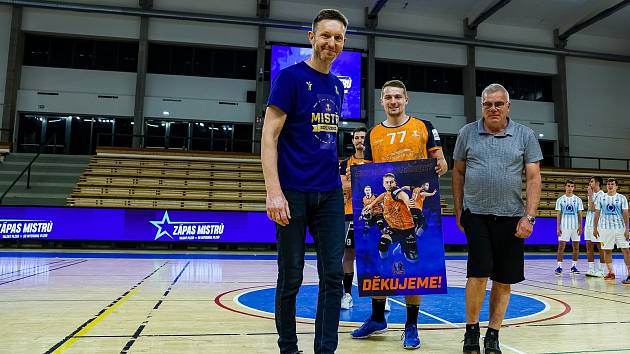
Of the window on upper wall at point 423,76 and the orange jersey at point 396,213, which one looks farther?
the window on upper wall at point 423,76

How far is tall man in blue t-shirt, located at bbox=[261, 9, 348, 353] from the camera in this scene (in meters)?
2.23

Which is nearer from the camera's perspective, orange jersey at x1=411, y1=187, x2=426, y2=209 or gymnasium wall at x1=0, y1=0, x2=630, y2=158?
orange jersey at x1=411, y1=187, x2=426, y2=209

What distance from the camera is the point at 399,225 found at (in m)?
3.25

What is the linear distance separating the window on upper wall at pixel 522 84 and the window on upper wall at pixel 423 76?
1.34 metres

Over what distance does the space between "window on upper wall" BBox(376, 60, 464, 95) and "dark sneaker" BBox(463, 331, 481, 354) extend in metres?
18.5

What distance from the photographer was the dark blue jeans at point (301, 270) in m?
2.23

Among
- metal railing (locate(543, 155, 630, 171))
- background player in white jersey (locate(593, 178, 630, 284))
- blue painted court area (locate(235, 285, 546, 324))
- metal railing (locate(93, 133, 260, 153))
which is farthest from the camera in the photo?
metal railing (locate(543, 155, 630, 171))

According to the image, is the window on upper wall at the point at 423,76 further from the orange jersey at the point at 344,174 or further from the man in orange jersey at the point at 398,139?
the man in orange jersey at the point at 398,139

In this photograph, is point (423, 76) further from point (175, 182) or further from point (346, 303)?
point (346, 303)

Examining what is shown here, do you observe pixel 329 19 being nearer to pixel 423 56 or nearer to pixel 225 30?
pixel 225 30

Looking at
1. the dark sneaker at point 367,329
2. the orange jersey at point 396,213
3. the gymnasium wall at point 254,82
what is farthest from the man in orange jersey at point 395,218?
the gymnasium wall at point 254,82

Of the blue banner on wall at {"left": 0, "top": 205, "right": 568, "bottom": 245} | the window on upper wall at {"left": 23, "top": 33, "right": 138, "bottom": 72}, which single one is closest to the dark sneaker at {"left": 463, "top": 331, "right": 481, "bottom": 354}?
the blue banner on wall at {"left": 0, "top": 205, "right": 568, "bottom": 245}

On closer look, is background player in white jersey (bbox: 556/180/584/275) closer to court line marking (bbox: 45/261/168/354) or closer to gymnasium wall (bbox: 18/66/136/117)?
court line marking (bbox: 45/261/168/354)

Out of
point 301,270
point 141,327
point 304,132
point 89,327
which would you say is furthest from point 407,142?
point 89,327
